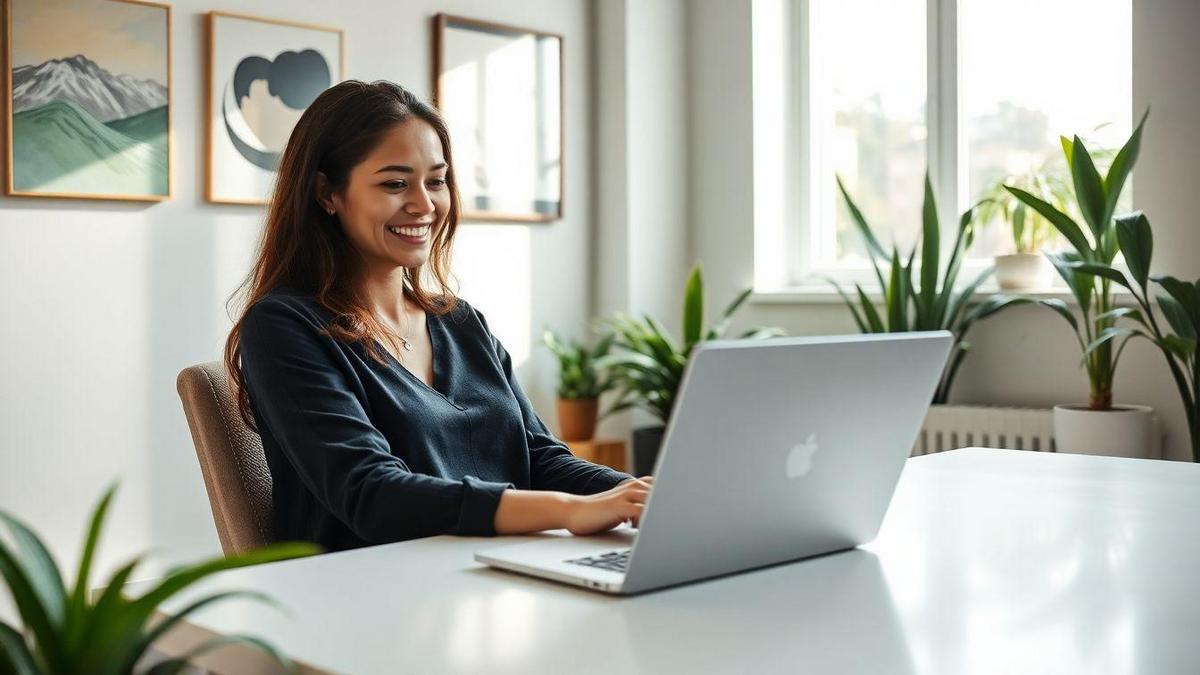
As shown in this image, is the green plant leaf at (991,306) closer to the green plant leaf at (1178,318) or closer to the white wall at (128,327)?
the green plant leaf at (1178,318)

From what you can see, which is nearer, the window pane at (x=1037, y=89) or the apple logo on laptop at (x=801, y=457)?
the apple logo on laptop at (x=801, y=457)

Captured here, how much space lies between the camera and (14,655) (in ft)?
2.03

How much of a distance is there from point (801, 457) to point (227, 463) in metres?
0.80

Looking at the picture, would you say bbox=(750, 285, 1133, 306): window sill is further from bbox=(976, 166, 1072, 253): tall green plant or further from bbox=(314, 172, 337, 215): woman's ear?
bbox=(314, 172, 337, 215): woman's ear

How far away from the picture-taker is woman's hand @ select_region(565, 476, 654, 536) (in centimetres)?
136

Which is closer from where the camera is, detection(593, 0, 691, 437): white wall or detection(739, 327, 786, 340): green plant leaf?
detection(739, 327, 786, 340): green plant leaf

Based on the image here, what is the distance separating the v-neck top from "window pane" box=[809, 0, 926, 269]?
8.61ft

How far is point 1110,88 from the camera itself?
12.4 ft

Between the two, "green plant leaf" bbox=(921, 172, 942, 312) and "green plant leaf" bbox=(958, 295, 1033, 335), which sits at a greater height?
"green plant leaf" bbox=(921, 172, 942, 312)

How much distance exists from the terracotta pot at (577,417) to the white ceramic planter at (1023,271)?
54.7 inches

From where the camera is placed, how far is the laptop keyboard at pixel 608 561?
1.19 m

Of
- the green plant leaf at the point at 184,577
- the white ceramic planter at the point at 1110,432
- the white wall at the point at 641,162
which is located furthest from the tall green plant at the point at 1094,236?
the green plant leaf at the point at 184,577

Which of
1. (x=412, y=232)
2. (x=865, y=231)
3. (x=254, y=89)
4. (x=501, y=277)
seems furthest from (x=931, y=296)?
(x=412, y=232)

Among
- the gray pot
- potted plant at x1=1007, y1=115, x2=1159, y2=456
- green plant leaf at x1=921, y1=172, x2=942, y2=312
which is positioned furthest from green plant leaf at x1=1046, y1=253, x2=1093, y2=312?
the gray pot
